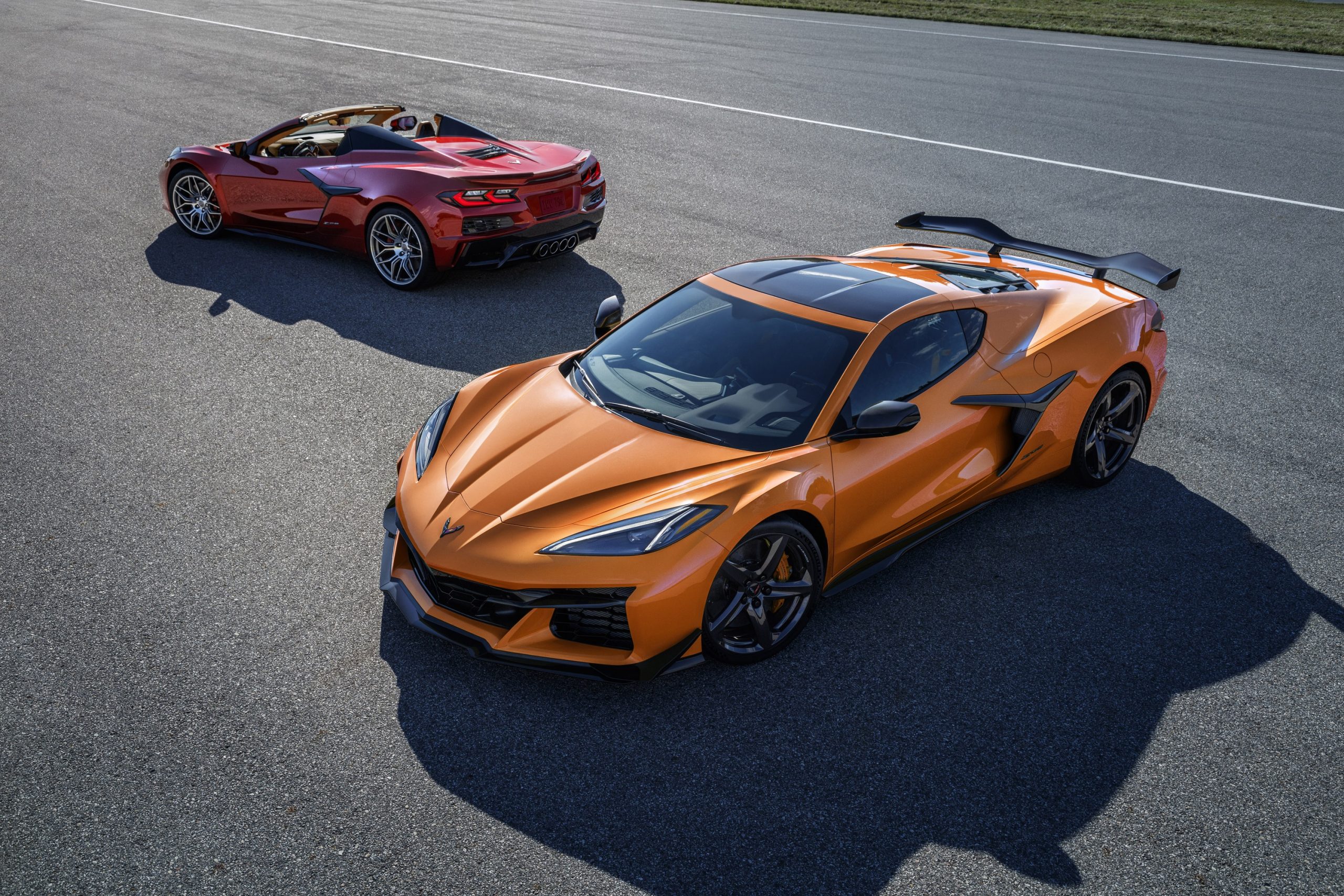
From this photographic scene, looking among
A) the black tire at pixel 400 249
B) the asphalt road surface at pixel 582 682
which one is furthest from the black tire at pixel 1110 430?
the black tire at pixel 400 249

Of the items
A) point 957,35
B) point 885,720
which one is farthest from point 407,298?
point 957,35

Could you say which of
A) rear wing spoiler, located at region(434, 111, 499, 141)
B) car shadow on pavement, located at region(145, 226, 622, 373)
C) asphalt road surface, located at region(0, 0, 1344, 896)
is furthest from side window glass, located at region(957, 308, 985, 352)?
rear wing spoiler, located at region(434, 111, 499, 141)

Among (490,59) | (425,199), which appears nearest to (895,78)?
(490,59)

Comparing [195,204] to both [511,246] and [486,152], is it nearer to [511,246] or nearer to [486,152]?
[486,152]

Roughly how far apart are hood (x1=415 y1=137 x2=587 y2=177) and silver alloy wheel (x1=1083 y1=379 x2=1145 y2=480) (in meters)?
4.80

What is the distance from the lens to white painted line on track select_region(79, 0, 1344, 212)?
11984 millimetres

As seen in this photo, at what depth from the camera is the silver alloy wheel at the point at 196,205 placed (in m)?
9.48

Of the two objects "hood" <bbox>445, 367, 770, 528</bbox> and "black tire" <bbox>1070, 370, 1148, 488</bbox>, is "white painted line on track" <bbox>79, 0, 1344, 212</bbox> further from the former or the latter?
"hood" <bbox>445, 367, 770, 528</bbox>

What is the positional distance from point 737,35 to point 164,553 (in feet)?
66.9

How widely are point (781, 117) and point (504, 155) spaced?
7368mm

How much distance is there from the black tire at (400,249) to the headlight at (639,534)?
4992mm

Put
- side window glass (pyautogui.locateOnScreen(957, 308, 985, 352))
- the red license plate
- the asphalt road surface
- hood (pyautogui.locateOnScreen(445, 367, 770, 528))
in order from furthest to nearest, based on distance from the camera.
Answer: the red license plate
side window glass (pyautogui.locateOnScreen(957, 308, 985, 352))
hood (pyautogui.locateOnScreen(445, 367, 770, 528))
the asphalt road surface

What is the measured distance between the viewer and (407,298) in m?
8.44

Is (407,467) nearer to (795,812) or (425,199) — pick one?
(795,812)
